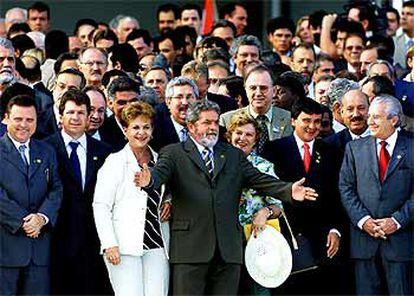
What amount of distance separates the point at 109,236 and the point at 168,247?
476 mm

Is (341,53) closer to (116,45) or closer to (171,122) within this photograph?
(116,45)

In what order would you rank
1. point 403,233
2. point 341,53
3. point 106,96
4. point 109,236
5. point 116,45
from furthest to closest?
point 341,53
point 116,45
point 106,96
point 403,233
point 109,236

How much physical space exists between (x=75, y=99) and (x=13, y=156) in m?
0.70

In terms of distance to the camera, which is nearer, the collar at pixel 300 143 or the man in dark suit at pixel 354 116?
the collar at pixel 300 143

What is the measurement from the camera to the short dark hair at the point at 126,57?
1447 cm

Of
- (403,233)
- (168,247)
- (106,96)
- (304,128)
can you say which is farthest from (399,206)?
(106,96)

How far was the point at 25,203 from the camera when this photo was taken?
1151 centimetres

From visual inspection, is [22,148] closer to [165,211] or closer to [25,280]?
[25,280]

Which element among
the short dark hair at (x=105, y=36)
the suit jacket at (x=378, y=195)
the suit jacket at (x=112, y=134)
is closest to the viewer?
the suit jacket at (x=378, y=195)

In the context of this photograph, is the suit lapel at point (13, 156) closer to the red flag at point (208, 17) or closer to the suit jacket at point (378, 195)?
the suit jacket at point (378, 195)

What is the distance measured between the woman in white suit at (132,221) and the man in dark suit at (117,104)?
→ 2.92ft

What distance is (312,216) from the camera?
12.1m

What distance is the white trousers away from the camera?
37.0 feet

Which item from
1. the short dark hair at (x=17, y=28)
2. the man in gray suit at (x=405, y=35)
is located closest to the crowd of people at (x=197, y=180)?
the short dark hair at (x=17, y=28)
